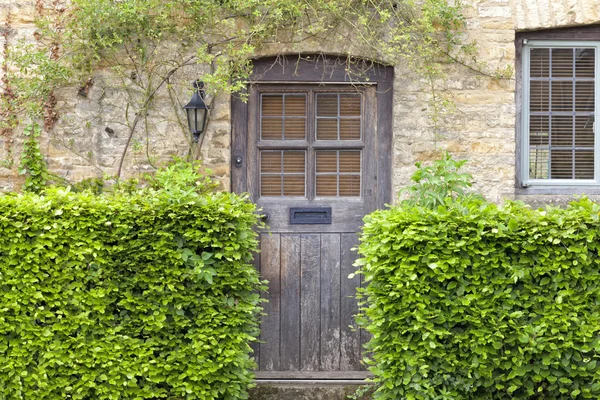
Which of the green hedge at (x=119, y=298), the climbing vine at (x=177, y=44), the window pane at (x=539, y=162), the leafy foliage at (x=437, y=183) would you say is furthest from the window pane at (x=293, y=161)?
the window pane at (x=539, y=162)

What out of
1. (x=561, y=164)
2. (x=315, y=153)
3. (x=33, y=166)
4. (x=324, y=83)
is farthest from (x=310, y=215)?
(x=33, y=166)

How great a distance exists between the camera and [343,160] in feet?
21.7

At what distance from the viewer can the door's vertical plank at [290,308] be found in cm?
650

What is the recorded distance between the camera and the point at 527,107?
6559mm

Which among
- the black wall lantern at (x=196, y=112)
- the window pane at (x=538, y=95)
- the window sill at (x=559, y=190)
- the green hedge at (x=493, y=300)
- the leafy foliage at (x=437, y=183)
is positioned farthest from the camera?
the window pane at (x=538, y=95)

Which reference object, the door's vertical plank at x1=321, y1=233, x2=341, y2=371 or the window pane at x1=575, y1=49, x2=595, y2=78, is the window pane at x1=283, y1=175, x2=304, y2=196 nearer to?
the door's vertical plank at x1=321, y1=233, x2=341, y2=371

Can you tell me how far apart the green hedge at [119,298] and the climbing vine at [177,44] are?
1.25 meters

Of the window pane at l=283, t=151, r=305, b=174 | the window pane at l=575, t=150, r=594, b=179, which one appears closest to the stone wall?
the window pane at l=283, t=151, r=305, b=174

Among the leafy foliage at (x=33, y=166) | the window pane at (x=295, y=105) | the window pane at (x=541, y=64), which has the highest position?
the window pane at (x=541, y=64)

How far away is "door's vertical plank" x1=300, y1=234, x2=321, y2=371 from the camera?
6.50m

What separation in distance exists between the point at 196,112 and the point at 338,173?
1.26m

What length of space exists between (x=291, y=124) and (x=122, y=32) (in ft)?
5.00

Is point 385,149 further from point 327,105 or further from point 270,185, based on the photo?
point 270,185

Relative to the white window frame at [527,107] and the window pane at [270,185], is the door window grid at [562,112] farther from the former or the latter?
the window pane at [270,185]
